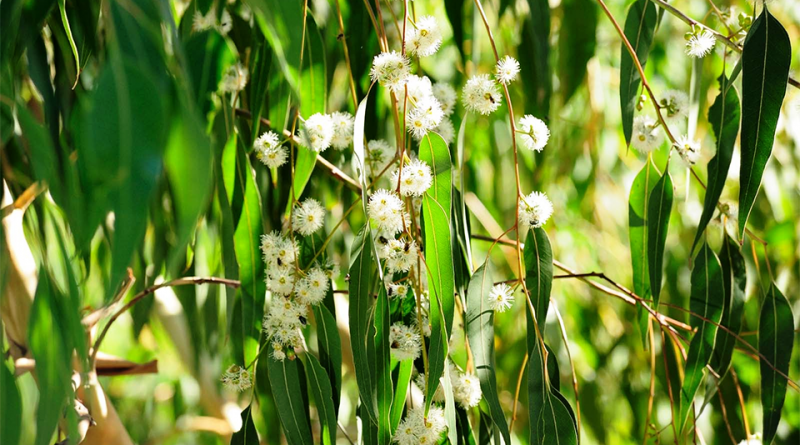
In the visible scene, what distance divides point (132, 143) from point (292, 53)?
11 centimetres

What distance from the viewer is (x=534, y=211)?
0.58m

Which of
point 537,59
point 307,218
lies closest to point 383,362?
point 307,218

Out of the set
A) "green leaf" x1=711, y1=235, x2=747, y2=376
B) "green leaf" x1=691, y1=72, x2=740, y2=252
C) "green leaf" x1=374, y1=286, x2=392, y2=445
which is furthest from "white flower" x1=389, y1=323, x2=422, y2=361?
"green leaf" x1=711, y1=235, x2=747, y2=376

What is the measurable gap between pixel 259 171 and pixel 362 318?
34 centimetres

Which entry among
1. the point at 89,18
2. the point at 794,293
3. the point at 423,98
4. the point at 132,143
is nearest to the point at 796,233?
the point at 794,293

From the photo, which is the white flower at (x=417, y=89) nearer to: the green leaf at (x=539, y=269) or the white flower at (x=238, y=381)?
the green leaf at (x=539, y=269)

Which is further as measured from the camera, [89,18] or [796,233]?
[796,233]

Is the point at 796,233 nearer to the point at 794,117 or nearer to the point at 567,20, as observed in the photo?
the point at 794,117

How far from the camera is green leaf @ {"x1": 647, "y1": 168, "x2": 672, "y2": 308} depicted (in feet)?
2.16

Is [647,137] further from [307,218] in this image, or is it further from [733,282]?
[307,218]

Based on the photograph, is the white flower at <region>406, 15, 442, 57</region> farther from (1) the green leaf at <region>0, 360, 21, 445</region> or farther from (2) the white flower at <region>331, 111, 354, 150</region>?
(1) the green leaf at <region>0, 360, 21, 445</region>

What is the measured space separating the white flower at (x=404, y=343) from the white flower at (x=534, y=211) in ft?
0.39

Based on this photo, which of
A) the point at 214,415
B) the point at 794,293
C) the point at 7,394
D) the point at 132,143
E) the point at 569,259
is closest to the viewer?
the point at 132,143

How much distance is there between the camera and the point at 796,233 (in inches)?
50.5
